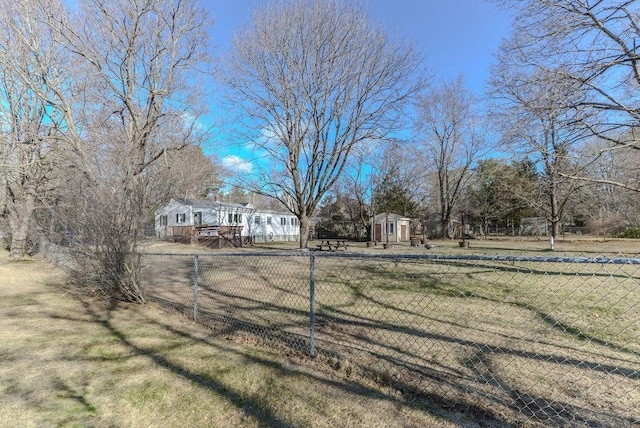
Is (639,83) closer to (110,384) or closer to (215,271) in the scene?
(110,384)

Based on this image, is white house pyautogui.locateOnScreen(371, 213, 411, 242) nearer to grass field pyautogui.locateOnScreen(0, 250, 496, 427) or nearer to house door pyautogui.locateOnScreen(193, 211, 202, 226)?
house door pyautogui.locateOnScreen(193, 211, 202, 226)

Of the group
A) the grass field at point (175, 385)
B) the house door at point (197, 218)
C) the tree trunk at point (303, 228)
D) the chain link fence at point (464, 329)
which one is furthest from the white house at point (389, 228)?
the grass field at point (175, 385)

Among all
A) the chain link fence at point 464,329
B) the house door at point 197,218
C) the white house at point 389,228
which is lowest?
the chain link fence at point 464,329

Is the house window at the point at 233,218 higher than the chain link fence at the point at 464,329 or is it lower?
higher

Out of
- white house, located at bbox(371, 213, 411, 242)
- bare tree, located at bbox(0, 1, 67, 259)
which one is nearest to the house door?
bare tree, located at bbox(0, 1, 67, 259)

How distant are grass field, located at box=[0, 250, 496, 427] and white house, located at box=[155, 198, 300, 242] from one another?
21605 millimetres

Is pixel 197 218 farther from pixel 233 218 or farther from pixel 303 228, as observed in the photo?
pixel 303 228

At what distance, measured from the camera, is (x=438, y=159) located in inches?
1414

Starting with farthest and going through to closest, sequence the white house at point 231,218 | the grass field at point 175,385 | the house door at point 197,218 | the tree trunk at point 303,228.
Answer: the house door at point 197,218 < the white house at point 231,218 < the tree trunk at point 303,228 < the grass field at point 175,385

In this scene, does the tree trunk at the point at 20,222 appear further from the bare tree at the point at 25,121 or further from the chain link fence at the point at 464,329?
the chain link fence at the point at 464,329

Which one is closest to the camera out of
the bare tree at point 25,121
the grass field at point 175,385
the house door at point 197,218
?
the grass field at point 175,385

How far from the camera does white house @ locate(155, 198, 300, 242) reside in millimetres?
27891

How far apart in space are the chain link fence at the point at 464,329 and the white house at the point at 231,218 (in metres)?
20.5

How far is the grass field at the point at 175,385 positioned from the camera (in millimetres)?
2262
